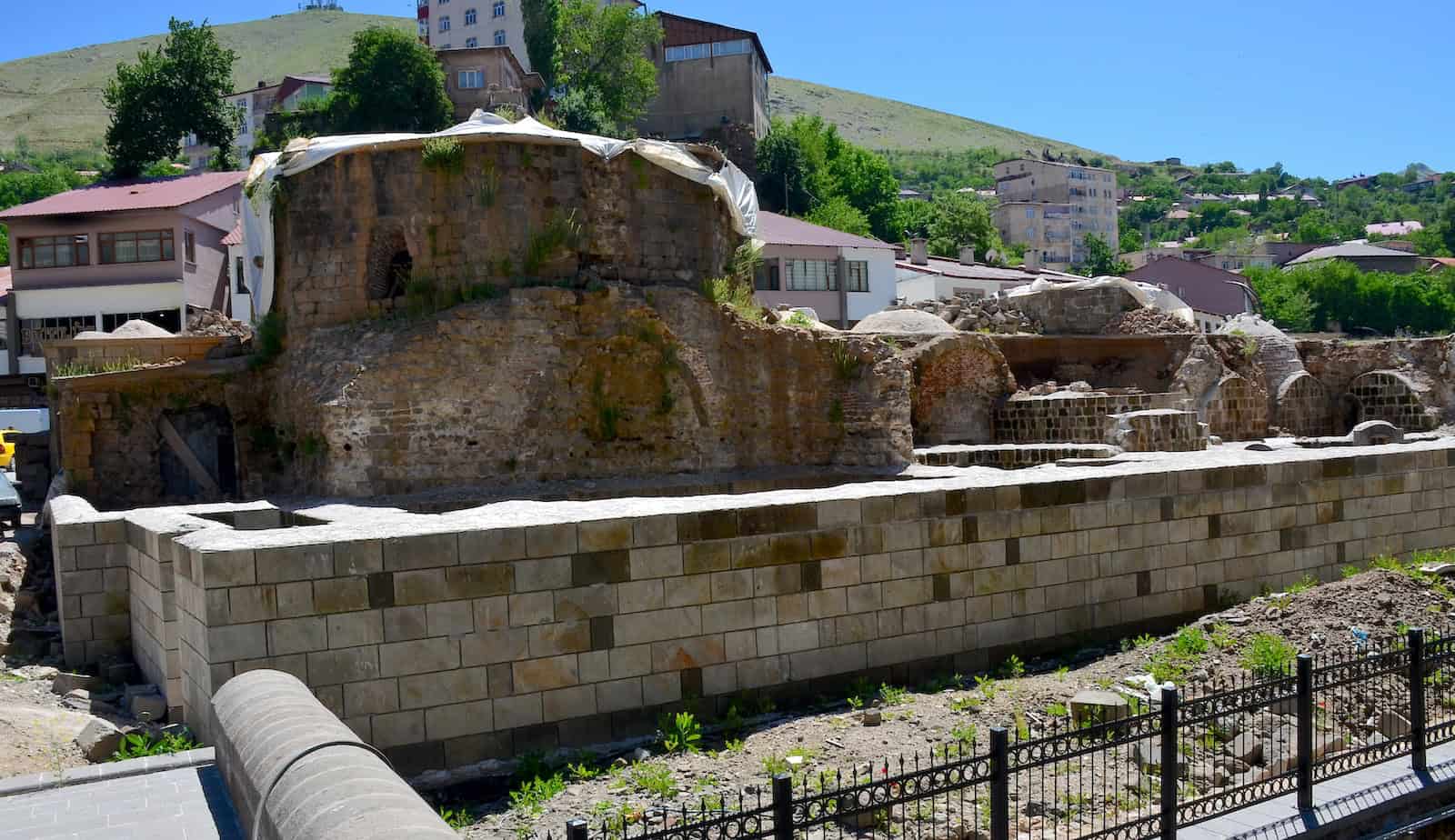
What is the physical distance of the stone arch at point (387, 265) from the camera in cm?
1784

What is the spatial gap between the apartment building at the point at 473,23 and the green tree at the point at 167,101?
81.0ft

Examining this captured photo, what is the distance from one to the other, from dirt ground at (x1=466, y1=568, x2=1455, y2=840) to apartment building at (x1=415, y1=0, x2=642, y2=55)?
6341 cm

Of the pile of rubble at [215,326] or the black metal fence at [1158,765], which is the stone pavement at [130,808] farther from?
the pile of rubble at [215,326]

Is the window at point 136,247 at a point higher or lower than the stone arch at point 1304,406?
higher

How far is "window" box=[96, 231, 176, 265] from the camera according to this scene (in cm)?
3644

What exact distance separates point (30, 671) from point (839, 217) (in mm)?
49677

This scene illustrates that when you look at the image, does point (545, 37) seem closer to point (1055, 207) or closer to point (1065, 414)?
point (1065, 414)

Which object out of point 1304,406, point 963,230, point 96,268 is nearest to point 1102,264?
point 963,230

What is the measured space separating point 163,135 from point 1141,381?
36578 mm

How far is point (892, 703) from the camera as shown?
32.5 ft

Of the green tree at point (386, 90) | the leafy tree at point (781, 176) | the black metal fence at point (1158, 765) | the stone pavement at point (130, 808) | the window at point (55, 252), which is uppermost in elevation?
the green tree at point (386, 90)

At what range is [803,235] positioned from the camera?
137ft

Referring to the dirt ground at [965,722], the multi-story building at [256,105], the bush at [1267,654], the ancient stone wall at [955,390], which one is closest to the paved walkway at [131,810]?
the dirt ground at [965,722]

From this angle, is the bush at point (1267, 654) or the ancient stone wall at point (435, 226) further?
the ancient stone wall at point (435, 226)
